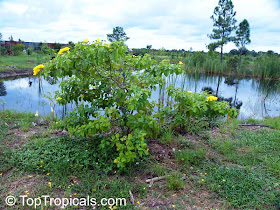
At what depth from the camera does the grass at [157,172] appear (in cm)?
192

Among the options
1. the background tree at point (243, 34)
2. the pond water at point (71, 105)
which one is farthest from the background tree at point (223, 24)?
the pond water at point (71, 105)

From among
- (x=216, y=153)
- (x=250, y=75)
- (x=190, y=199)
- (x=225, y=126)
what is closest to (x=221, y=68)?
(x=250, y=75)

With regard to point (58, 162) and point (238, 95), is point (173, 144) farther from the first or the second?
point (238, 95)

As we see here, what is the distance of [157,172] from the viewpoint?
225cm

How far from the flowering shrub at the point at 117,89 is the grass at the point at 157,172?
219 millimetres

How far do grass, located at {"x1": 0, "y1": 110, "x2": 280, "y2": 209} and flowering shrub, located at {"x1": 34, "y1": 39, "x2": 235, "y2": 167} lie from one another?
0.72 ft

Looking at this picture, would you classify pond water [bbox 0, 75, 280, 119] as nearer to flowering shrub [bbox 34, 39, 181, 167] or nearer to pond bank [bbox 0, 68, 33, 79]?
pond bank [bbox 0, 68, 33, 79]

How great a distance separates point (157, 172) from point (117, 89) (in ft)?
3.06

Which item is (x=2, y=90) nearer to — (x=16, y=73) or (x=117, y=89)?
(x=16, y=73)

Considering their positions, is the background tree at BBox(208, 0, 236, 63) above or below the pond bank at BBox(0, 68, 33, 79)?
above

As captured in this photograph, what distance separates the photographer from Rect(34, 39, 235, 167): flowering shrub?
201 cm

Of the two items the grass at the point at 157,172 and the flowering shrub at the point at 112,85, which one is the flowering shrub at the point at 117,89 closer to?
the flowering shrub at the point at 112,85

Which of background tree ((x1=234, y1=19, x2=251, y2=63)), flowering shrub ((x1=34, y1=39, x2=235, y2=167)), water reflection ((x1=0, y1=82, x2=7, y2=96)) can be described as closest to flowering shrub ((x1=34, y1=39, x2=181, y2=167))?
flowering shrub ((x1=34, y1=39, x2=235, y2=167))

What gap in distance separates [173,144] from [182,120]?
1.23 ft
